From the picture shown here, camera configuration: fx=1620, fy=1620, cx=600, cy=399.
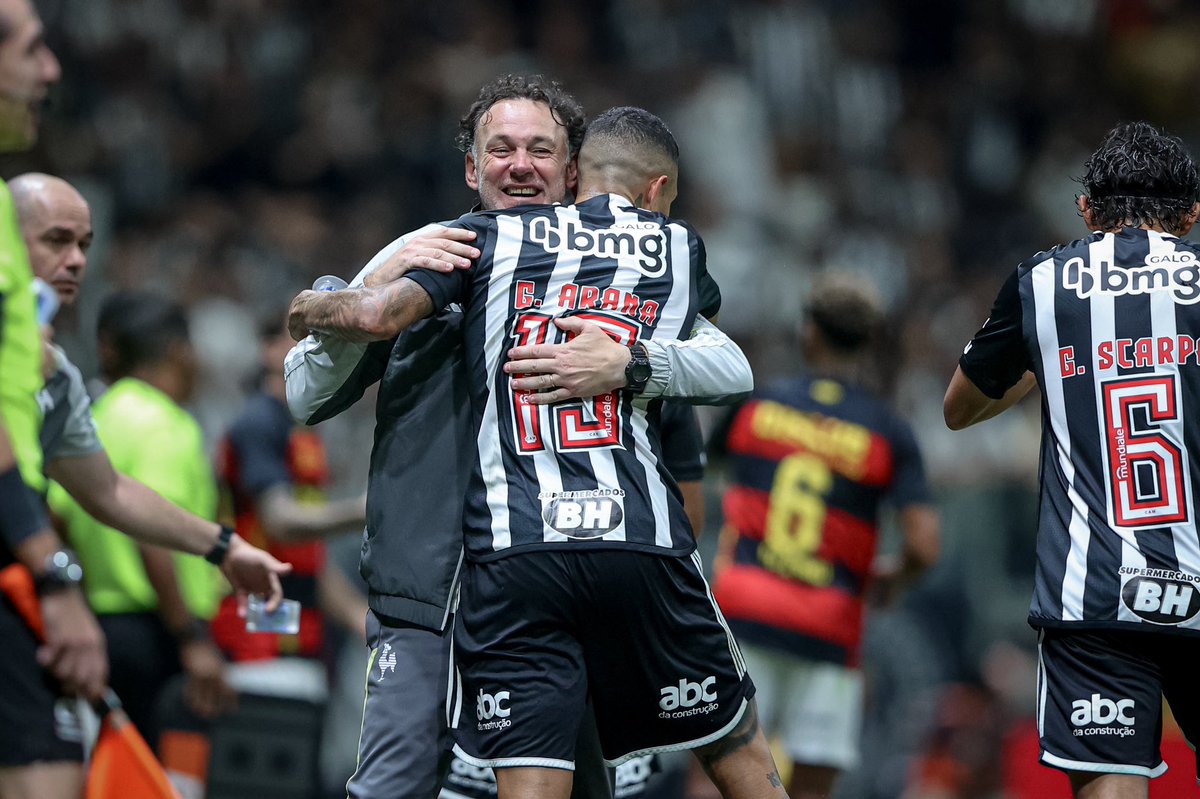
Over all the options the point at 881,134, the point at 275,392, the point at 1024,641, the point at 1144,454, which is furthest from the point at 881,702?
the point at 881,134

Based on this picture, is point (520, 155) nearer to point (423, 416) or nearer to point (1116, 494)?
point (423, 416)

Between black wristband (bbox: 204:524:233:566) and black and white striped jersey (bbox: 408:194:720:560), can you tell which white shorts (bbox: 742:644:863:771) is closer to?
black wristband (bbox: 204:524:233:566)

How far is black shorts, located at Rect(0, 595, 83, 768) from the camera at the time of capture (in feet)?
12.8

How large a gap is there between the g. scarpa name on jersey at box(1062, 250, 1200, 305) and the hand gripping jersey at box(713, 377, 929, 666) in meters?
2.77

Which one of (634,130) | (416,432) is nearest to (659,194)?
(634,130)

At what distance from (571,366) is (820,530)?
3.33 m

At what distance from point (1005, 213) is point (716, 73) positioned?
299 cm

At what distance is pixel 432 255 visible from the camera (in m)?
4.18

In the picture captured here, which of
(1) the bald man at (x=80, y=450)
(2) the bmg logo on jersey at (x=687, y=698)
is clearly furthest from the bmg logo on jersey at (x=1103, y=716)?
(1) the bald man at (x=80, y=450)

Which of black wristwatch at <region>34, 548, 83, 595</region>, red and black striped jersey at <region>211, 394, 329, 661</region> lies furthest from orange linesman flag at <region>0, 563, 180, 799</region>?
red and black striped jersey at <region>211, 394, 329, 661</region>

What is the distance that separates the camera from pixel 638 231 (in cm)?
434

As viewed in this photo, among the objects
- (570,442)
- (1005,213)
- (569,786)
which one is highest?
(1005,213)

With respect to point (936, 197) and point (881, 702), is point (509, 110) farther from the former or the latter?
point (936, 197)

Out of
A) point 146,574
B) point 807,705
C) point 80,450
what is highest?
point 80,450
